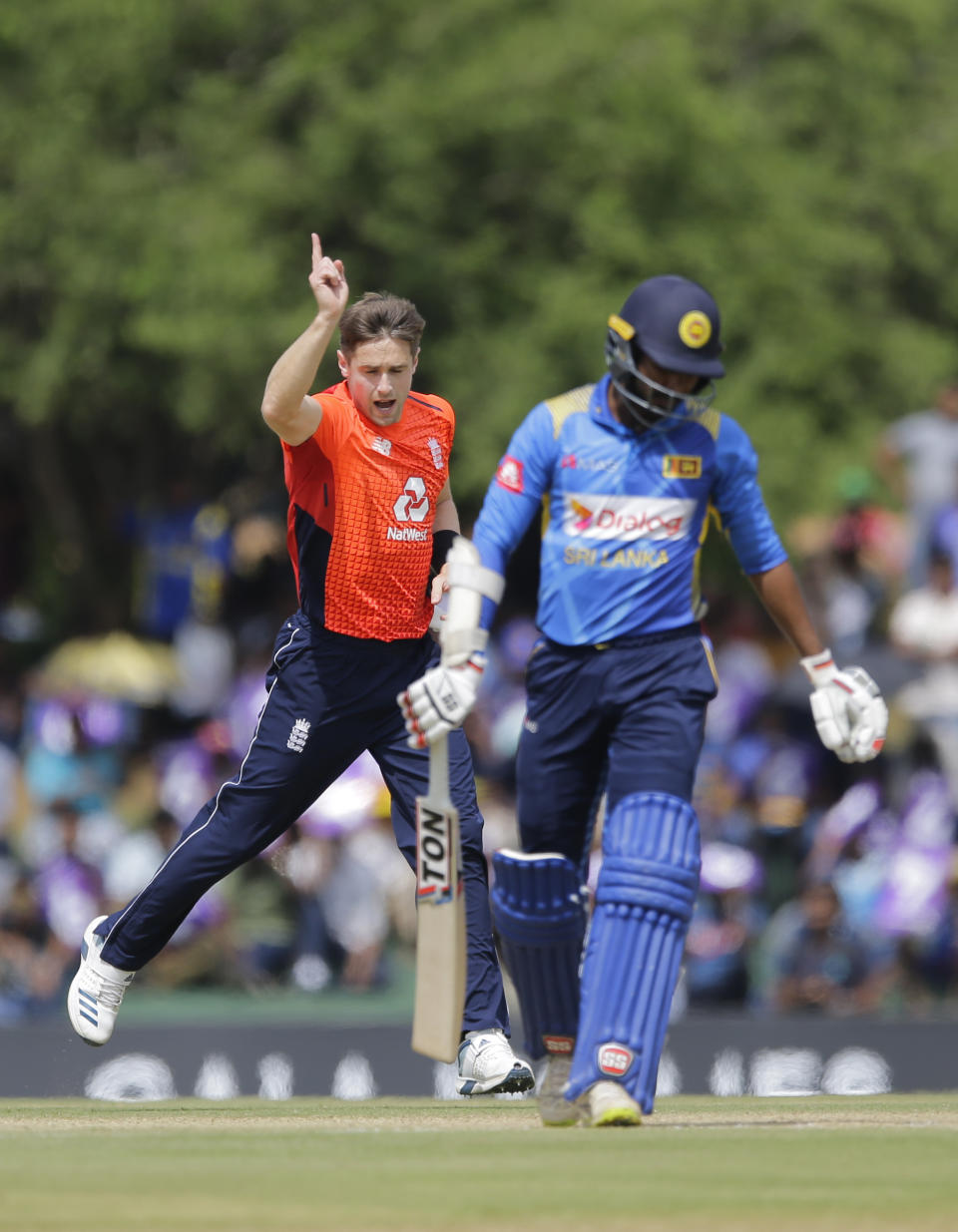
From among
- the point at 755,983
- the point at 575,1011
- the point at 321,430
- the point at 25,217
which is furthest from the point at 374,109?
the point at 575,1011

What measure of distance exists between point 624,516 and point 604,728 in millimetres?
585

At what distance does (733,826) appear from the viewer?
12875mm

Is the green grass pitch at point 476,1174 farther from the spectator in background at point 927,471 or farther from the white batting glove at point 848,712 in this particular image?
the spectator in background at point 927,471

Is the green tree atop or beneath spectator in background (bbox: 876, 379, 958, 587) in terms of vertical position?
atop

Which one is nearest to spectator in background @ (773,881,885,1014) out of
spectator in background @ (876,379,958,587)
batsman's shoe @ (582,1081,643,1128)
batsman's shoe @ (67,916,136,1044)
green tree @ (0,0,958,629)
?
spectator in background @ (876,379,958,587)

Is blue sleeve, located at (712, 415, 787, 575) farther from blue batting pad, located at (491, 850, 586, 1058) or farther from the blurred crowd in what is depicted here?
the blurred crowd

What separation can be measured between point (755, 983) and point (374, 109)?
6.28 metres

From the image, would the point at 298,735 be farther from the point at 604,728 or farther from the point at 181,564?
the point at 181,564

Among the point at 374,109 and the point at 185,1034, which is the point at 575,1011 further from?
the point at 374,109

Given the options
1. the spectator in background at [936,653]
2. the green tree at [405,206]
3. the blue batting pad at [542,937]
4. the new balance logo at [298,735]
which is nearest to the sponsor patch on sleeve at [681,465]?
the blue batting pad at [542,937]

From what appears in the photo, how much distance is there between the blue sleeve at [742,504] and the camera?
6.19 m

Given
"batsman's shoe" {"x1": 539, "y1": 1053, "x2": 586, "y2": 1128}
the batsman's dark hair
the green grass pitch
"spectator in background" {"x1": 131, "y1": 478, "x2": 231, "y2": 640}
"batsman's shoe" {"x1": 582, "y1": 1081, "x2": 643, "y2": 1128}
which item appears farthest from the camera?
"spectator in background" {"x1": 131, "y1": 478, "x2": 231, "y2": 640}

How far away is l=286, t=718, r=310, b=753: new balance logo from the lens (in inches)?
269

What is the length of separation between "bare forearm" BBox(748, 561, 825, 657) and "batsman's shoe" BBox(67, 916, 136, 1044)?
239cm
